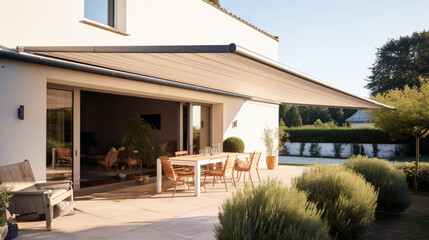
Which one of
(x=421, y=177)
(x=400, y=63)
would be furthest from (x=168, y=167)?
(x=400, y=63)

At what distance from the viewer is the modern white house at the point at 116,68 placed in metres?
5.59

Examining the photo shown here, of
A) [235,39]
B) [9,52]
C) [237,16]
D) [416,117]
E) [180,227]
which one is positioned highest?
[237,16]

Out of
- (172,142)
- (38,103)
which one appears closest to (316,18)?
(172,142)

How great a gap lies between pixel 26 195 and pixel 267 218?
4082mm

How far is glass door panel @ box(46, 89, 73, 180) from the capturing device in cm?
759

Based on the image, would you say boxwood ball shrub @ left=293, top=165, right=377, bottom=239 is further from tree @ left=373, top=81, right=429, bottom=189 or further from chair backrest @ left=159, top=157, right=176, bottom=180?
tree @ left=373, top=81, right=429, bottom=189

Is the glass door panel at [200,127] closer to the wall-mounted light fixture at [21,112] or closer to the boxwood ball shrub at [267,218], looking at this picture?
the wall-mounted light fixture at [21,112]

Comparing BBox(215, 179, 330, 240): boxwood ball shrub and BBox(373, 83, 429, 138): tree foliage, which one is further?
BBox(373, 83, 429, 138): tree foliage

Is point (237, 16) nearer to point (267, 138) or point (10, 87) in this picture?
point (267, 138)

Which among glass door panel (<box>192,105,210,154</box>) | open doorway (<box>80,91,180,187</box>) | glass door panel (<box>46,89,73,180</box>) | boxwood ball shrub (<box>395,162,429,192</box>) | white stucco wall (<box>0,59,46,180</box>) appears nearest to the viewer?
white stucco wall (<box>0,59,46,180</box>)

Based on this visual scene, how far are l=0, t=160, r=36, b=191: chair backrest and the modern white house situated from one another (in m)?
0.58

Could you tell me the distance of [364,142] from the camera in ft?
76.6

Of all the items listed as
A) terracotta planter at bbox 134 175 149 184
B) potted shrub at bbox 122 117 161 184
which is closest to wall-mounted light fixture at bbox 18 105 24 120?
potted shrub at bbox 122 117 161 184

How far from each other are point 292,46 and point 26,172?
48.5 feet
